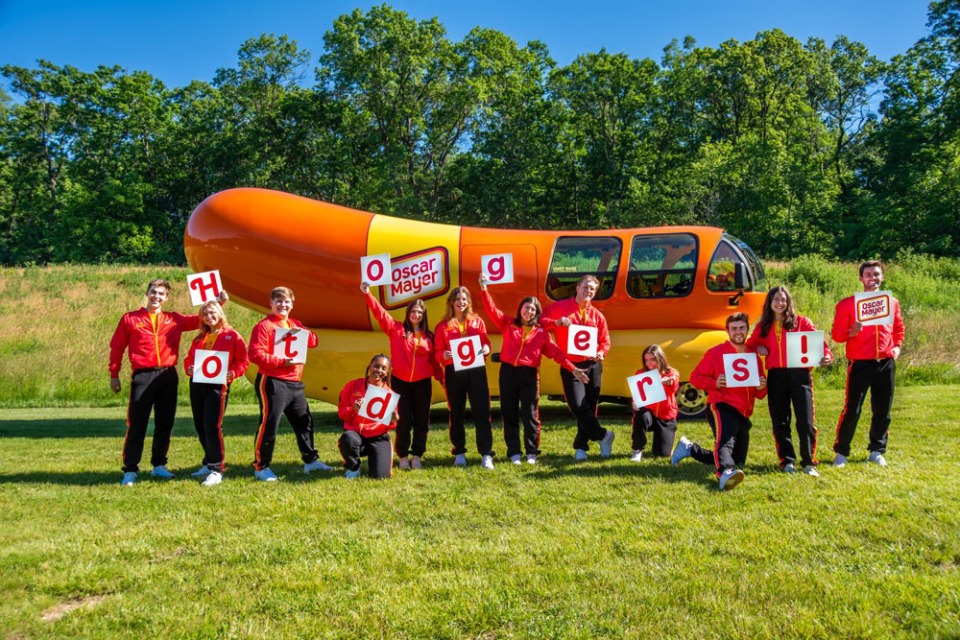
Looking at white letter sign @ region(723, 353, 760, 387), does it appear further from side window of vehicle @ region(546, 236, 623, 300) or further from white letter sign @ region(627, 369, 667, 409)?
side window of vehicle @ region(546, 236, 623, 300)

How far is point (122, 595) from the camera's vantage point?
3695 mm

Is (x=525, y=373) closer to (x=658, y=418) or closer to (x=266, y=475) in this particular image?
(x=658, y=418)

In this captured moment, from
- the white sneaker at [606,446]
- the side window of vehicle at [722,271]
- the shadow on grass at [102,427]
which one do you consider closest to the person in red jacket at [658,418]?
the white sneaker at [606,446]

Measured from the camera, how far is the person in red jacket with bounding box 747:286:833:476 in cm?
605

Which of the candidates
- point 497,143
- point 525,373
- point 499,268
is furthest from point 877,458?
point 497,143

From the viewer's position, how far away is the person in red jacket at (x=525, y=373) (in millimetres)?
6863

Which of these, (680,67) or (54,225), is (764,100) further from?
(54,225)

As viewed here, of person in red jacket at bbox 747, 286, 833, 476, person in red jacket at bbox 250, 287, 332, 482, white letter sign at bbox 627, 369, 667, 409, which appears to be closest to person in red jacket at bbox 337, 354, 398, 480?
person in red jacket at bbox 250, 287, 332, 482

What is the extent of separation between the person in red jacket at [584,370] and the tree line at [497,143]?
A: 3038cm

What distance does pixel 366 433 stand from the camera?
646 centimetres

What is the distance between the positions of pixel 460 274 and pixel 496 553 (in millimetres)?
5576

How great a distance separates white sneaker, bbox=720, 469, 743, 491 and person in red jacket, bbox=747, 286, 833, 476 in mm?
810

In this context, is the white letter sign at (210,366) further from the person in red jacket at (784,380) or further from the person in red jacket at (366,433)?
the person in red jacket at (784,380)

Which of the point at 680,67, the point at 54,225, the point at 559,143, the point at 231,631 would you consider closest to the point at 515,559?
the point at 231,631
